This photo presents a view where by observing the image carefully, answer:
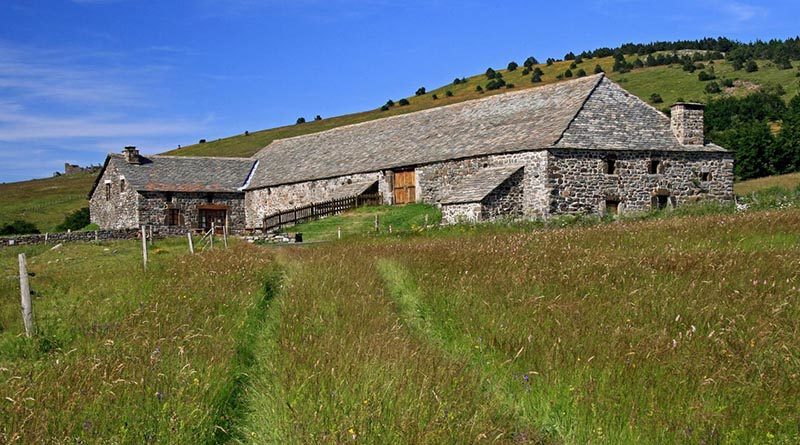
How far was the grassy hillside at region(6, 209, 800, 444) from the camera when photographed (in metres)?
5.24

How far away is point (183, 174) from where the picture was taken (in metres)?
49.7

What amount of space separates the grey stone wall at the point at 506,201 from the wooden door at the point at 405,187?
22.3 ft

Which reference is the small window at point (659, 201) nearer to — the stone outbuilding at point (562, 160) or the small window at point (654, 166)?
the stone outbuilding at point (562, 160)

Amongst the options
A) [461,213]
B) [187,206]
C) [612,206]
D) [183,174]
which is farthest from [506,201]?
[183,174]

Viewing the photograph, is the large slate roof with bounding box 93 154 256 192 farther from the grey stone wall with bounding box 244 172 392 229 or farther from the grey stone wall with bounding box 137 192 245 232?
the grey stone wall with bounding box 244 172 392 229

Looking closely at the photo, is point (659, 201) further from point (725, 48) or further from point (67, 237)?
point (725, 48)

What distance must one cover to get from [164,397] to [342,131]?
45287 millimetres

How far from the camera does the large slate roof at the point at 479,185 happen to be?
31.4 metres

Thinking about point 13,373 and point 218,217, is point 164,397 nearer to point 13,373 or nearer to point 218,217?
point 13,373

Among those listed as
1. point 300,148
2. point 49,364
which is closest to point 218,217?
point 300,148

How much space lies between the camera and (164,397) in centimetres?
609

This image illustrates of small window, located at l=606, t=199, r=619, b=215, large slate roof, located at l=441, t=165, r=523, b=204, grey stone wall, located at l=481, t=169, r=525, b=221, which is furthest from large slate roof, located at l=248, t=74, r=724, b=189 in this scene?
small window, located at l=606, t=199, r=619, b=215

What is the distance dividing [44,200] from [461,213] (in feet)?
221

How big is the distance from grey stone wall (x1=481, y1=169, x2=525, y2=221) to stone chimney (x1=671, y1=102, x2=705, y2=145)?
7.70 metres
